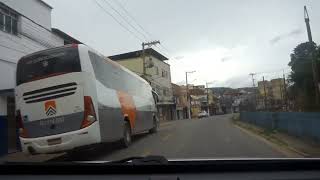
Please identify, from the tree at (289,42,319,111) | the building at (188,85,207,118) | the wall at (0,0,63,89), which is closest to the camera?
the wall at (0,0,63,89)

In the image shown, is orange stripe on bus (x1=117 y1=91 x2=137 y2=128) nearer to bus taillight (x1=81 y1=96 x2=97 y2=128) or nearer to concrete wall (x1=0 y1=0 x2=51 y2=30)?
bus taillight (x1=81 y1=96 x2=97 y2=128)

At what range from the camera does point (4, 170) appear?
4008 millimetres

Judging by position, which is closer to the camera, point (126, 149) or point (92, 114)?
point (92, 114)

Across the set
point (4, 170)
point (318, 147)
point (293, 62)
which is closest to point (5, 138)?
point (318, 147)

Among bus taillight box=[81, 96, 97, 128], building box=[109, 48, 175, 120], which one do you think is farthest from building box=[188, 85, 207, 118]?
bus taillight box=[81, 96, 97, 128]

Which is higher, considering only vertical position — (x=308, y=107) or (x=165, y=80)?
(x=165, y=80)

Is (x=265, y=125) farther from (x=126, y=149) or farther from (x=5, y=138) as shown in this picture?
(x=5, y=138)

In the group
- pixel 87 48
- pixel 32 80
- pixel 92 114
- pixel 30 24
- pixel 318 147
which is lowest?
pixel 318 147

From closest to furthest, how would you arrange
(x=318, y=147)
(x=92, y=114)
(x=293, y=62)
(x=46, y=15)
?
1. (x=92, y=114)
2. (x=318, y=147)
3. (x=46, y=15)
4. (x=293, y=62)

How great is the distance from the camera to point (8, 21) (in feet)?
73.0

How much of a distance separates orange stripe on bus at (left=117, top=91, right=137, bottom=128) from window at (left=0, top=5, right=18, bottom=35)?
733cm

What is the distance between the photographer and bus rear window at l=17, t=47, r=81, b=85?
44.1 ft

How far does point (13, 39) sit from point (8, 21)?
89 centimetres

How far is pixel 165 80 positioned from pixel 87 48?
218 feet
